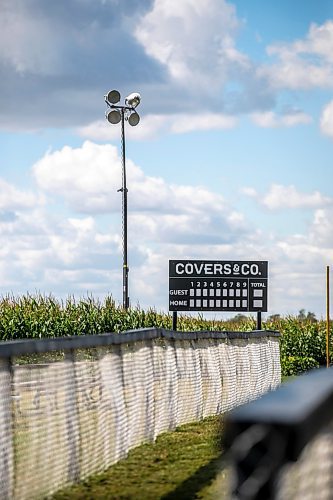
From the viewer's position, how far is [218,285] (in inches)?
1180

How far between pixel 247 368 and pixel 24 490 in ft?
41.5

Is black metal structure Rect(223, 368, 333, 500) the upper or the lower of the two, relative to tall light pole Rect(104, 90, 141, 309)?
lower

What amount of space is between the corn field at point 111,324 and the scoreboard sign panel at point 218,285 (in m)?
3.07

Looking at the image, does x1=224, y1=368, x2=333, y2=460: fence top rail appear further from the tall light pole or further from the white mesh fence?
the tall light pole

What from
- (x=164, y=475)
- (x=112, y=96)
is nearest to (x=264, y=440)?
(x=164, y=475)

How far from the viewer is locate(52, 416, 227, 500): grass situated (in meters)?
8.50

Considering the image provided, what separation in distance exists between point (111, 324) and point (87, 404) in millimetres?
22768

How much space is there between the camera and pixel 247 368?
2025cm

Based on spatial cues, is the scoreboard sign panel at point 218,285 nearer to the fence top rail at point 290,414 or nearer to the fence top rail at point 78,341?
the fence top rail at point 78,341

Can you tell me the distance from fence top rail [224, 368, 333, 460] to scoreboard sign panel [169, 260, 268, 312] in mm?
26022

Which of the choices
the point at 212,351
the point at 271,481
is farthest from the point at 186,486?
the point at 212,351

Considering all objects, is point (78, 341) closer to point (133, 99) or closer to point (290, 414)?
point (290, 414)

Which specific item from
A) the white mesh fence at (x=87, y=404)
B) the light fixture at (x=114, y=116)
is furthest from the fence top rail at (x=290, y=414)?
the light fixture at (x=114, y=116)

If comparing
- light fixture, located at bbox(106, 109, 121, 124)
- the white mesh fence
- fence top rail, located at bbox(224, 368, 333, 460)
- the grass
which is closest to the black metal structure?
fence top rail, located at bbox(224, 368, 333, 460)
